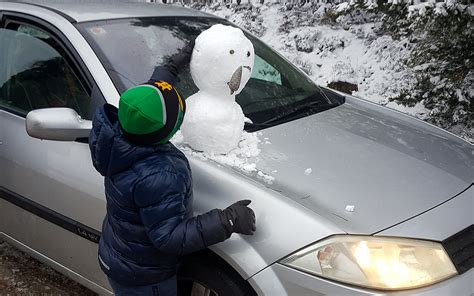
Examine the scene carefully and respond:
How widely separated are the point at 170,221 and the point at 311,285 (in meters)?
0.54

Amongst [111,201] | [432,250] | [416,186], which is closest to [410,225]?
[432,250]

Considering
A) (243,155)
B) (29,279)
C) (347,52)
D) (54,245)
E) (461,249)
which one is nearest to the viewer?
(461,249)

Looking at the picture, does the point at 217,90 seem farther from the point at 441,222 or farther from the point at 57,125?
the point at 441,222

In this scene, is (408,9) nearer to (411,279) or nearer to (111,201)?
(411,279)

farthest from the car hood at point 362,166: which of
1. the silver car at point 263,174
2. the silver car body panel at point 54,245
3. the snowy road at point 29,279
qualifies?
the snowy road at point 29,279

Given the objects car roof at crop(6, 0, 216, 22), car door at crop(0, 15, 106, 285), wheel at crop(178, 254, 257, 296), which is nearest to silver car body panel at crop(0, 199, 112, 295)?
car door at crop(0, 15, 106, 285)

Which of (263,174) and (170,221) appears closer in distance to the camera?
(170,221)

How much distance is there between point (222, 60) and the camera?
7.23 ft

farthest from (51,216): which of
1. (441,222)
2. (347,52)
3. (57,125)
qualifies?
(347,52)

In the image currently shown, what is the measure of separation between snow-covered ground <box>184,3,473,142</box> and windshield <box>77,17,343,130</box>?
2.57m

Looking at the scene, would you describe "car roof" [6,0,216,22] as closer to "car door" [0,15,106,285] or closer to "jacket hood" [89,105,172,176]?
"car door" [0,15,106,285]

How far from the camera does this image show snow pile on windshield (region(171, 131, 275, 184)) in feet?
6.75

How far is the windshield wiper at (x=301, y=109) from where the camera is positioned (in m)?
2.52

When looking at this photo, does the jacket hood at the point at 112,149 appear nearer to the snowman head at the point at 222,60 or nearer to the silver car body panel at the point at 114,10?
the snowman head at the point at 222,60
